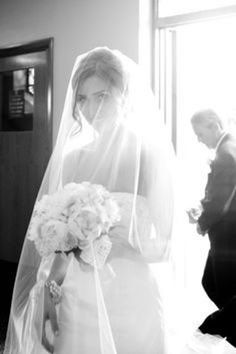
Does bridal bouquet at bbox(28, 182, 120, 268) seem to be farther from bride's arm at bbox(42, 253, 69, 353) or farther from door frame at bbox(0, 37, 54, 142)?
door frame at bbox(0, 37, 54, 142)

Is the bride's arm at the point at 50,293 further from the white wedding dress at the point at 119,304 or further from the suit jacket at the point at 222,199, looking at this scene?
the suit jacket at the point at 222,199

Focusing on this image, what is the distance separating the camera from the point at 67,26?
3459 mm

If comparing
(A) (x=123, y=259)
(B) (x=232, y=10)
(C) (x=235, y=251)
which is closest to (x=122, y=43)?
(B) (x=232, y=10)

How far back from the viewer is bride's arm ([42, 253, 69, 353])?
1.20m

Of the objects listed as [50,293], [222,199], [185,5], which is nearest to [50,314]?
[50,293]

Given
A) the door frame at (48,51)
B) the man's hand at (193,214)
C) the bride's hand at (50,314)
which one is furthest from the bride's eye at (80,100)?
the door frame at (48,51)

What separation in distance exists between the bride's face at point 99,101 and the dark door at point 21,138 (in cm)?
235

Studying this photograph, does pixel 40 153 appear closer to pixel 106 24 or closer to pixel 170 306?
pixel 106 24

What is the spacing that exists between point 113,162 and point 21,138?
2.74 meters

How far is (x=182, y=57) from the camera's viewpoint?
3.18 metres

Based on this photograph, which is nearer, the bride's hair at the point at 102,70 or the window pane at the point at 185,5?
the bride's hair at the point at 102,70

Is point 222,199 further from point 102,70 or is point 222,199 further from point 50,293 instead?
point 50,293

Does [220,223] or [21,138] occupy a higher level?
[21,138]

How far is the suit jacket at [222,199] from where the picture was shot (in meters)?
2.31
